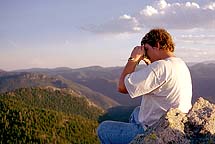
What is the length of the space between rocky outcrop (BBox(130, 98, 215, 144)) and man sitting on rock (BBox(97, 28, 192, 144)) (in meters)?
0.57

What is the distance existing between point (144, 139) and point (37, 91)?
7717 inches

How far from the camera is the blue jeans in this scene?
21.1 ft

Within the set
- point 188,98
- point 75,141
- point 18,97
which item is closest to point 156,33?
point 188,98

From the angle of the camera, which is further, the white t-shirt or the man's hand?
the man's hand

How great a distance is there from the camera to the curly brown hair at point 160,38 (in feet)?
20.8

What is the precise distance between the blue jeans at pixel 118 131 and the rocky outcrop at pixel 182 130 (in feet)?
2.90

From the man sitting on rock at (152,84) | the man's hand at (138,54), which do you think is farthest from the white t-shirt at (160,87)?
the man's hand at (138,54)

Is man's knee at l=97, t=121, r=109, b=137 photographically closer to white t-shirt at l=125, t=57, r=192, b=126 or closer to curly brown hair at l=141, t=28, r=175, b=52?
white t-shirt at l=125, t=57, r=192, b=126

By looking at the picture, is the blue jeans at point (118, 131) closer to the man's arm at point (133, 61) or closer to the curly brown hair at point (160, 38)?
the man's arm at point (133, 61)

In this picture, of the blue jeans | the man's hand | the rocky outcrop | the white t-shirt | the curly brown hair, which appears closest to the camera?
the rocky outcrop

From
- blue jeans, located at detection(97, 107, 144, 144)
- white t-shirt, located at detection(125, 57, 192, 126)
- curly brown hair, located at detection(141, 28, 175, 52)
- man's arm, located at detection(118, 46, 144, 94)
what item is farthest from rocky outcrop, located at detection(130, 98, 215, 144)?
curly brown hair, located at detection(141, 28, 175, 52)

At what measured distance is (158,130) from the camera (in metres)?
5.30

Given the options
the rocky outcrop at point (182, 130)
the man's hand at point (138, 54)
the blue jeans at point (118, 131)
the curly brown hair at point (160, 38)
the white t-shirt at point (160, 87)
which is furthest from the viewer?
the man's hand at point (138, 54)

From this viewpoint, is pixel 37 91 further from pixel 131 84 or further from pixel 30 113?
pixel 131 84
